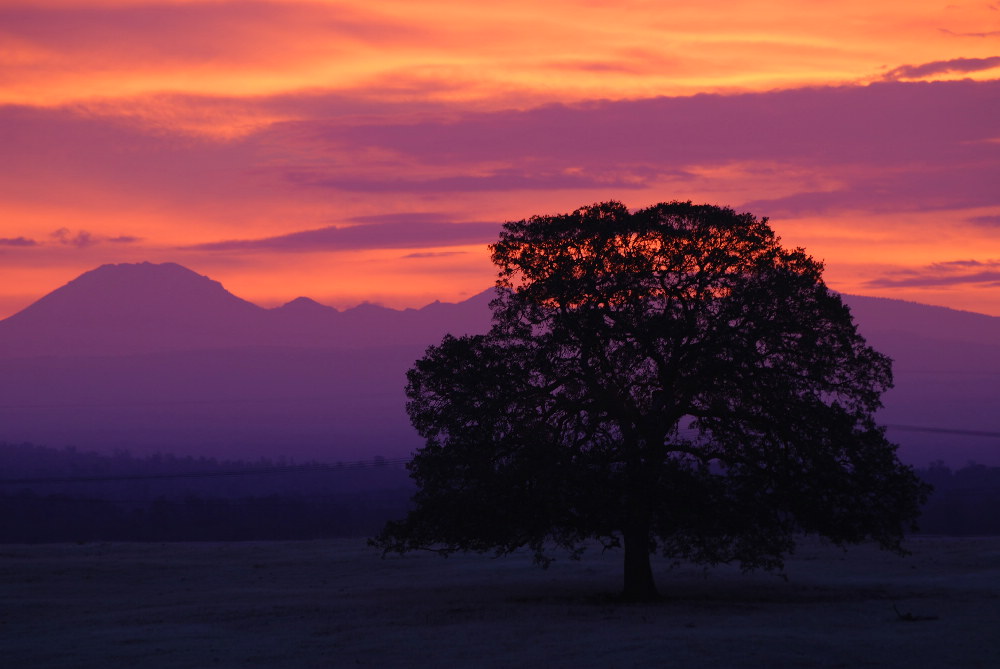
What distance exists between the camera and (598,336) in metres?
37.6

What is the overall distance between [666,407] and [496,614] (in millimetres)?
8210

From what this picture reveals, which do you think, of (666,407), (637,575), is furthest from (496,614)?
(666,407)

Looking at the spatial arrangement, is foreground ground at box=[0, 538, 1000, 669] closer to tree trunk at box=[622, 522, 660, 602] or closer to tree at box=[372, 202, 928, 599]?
tree trunk at box=[622, 522, 660, 602]

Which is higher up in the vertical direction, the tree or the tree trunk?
the tree

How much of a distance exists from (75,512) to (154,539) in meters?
27.2

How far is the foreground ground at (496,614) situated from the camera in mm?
28578

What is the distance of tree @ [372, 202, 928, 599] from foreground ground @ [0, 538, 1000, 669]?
2.79 metres

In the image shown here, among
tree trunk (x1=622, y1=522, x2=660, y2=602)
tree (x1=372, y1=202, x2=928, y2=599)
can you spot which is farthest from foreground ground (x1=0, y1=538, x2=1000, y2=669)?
tree (x1=372, y1=202, x2=928, y2=599)

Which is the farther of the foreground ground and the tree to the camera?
the tree

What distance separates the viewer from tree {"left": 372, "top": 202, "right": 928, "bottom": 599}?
36438 mm

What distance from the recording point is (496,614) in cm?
3728

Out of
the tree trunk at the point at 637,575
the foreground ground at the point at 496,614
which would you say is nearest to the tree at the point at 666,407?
the tree trunk at the point at 637,575

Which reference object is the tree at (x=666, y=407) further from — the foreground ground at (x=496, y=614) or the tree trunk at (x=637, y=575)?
the foreground ground at (x=496, y=614)

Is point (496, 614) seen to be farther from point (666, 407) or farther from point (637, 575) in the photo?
point (666, 407)
